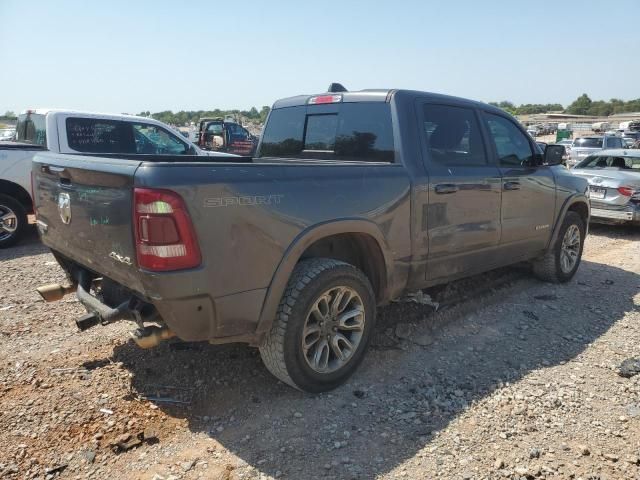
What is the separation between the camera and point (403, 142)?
3580 millimetres

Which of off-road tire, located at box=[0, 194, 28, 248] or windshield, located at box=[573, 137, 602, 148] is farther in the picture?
windshield, located at box=[573, 137, 602, 148]

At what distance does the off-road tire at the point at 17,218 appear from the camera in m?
6.88

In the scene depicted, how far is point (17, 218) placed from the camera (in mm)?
6973

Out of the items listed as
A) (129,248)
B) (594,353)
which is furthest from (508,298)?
(129,248)

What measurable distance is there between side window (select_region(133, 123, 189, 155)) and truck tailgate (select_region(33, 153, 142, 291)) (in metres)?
4.22

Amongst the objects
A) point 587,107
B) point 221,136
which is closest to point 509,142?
point 221,136

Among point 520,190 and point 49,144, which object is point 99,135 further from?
point 520,190

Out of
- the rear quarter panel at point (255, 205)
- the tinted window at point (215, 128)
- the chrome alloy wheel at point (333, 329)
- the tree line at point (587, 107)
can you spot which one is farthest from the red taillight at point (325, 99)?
the tree line at point (587, 107)

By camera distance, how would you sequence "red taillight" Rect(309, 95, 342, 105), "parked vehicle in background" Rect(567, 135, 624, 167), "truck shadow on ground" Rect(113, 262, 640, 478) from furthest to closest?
"parked vehicle in background" Rect(567, 135, 624, 167), "red taillight" Rect(309, 95, 342, 105), "truck shadow on ground" Rect(113, 262, 640, 478)

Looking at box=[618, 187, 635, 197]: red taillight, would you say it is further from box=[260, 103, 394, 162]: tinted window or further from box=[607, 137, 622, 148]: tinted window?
box=[607, 137, 622, 148]: tinted window

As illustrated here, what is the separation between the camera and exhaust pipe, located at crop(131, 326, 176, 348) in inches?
104

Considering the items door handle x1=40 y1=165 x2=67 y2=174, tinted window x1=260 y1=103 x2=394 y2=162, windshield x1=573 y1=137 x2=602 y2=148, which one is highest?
windshield x1=573 y1=137 x2=602 y2=148

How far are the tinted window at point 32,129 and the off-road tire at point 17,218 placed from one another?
0.91 metres

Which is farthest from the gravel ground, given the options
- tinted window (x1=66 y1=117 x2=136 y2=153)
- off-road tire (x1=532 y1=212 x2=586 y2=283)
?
tinted window (x1=66 y1=117 x2=136 y2=153)
